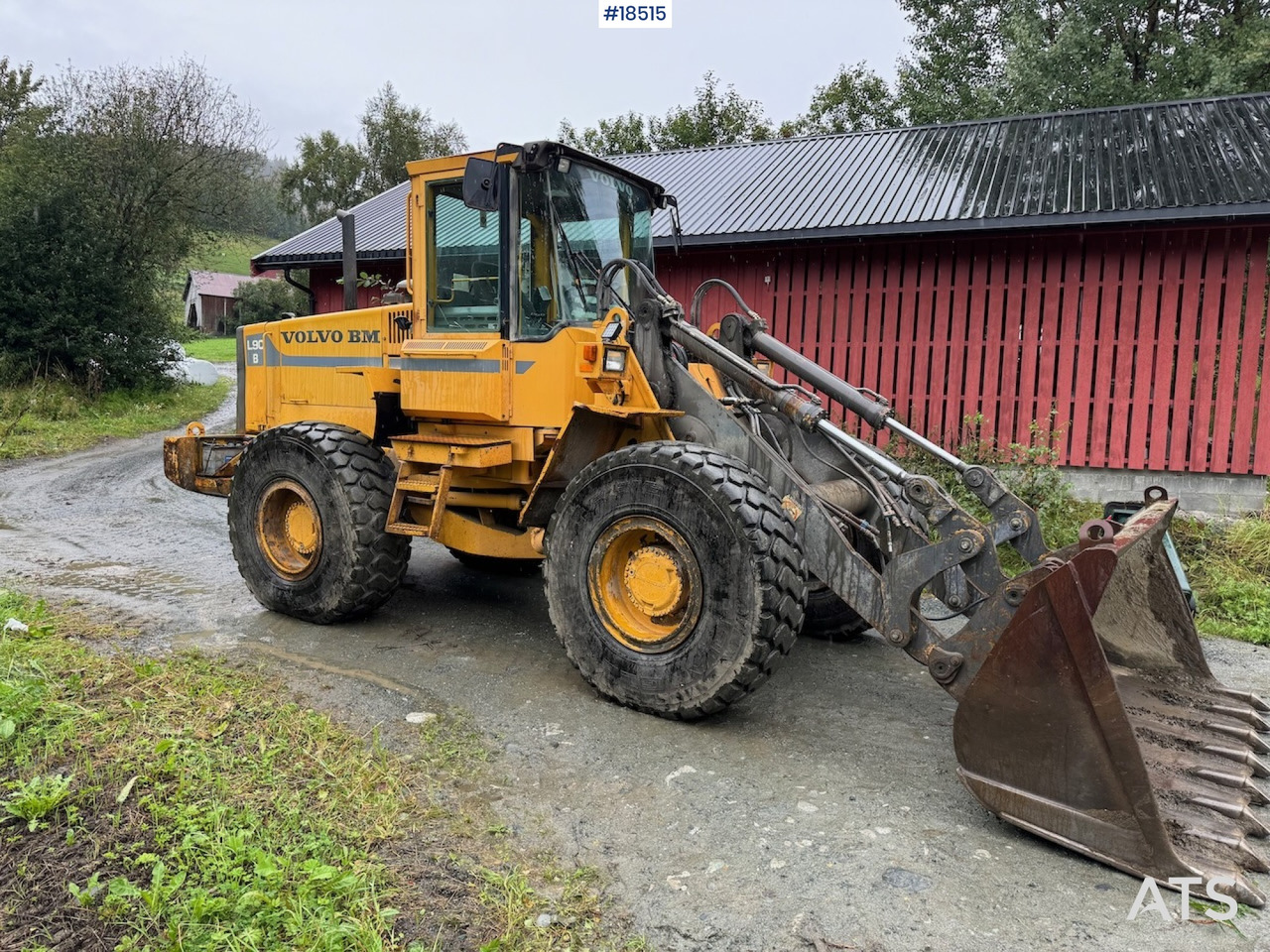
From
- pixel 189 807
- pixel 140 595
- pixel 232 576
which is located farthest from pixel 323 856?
pixel 232 576

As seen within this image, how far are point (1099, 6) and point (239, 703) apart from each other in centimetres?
2240

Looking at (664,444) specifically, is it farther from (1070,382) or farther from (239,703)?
(1070,382)

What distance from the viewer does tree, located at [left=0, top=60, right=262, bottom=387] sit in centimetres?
1599

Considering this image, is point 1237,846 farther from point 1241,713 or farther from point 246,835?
point 246,835

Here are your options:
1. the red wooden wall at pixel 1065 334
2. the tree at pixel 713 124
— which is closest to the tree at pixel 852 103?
the tree at pixel 713 124

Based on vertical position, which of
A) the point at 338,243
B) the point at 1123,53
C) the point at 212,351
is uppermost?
the point at 1123,53

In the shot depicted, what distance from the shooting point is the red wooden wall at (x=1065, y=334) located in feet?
27.9

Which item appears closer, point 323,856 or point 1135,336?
point 323,856

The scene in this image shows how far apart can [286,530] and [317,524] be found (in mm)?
525

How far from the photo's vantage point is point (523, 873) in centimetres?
301

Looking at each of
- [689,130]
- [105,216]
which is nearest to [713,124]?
[689,130]

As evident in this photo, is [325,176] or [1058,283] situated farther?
[325,176]

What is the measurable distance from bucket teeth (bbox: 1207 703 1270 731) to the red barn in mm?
4723

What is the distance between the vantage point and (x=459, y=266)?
5242mm
